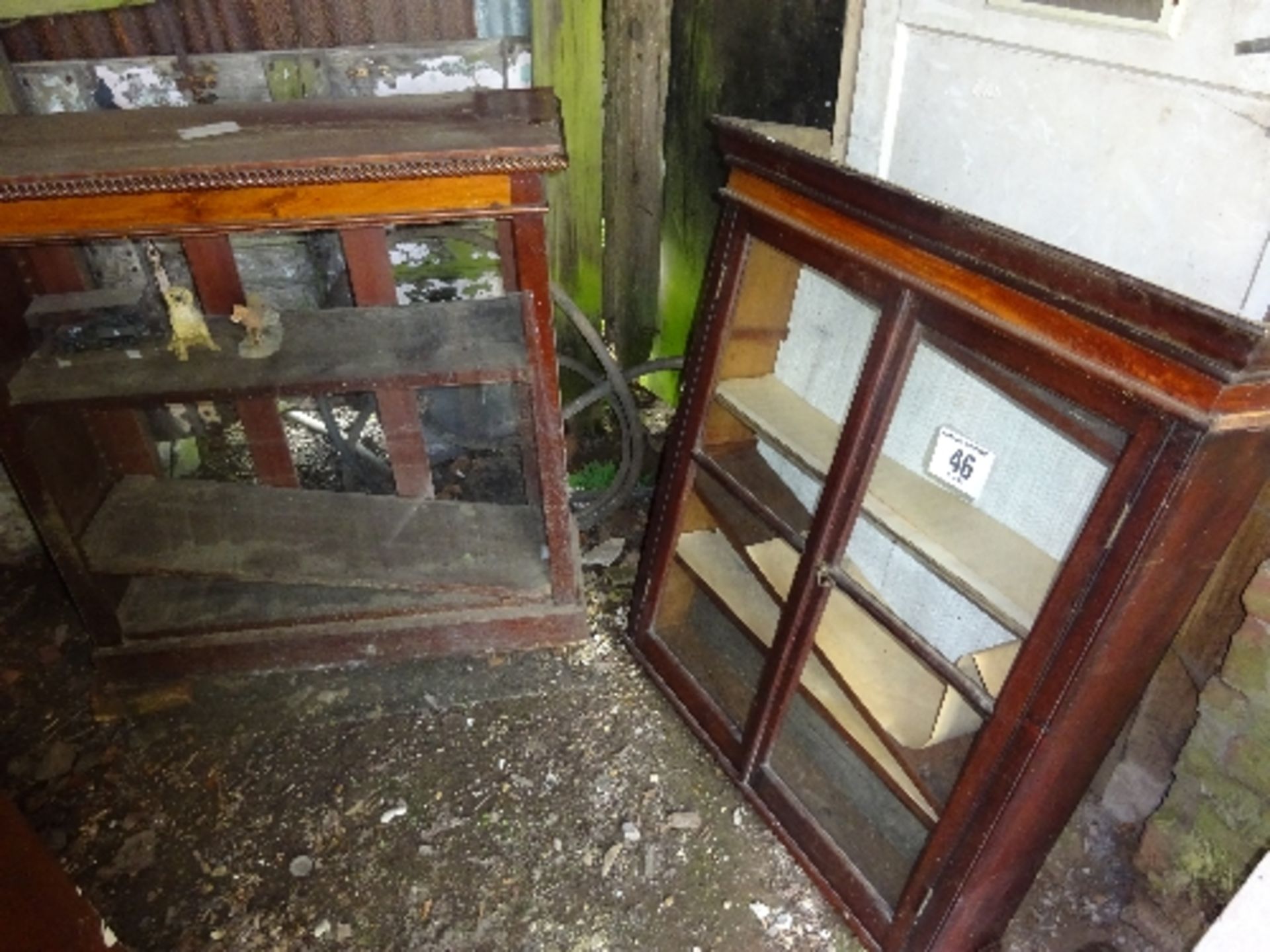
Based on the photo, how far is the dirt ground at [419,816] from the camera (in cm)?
209

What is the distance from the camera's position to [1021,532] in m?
1.81

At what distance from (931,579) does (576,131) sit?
194cm

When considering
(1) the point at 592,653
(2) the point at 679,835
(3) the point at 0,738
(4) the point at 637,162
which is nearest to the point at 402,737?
(1) the point at 592,653

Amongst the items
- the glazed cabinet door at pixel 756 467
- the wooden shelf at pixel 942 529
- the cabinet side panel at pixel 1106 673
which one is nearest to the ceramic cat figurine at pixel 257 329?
the glazed cabinet door at pixel 756 467

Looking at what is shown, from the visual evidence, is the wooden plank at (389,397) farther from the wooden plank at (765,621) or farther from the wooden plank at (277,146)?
the wooden plank at (765,621)

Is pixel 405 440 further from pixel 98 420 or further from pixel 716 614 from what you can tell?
pixel 716 614

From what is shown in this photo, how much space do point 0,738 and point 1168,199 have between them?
321 cm

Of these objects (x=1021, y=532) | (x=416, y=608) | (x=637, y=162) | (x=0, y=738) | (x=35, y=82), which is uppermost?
(x=35, y=82)

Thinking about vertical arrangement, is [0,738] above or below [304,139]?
below

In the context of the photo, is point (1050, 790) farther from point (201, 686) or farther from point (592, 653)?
point (201, 686)

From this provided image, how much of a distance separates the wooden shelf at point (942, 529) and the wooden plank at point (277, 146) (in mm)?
830

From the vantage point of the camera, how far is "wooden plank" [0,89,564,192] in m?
1.84

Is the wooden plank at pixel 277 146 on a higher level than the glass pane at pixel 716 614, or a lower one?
higher

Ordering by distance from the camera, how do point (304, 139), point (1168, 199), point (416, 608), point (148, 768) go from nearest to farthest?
1. point (1168, 199)
2. point (304, 139)
3. point (148, 768)
4. point (416, 608)
